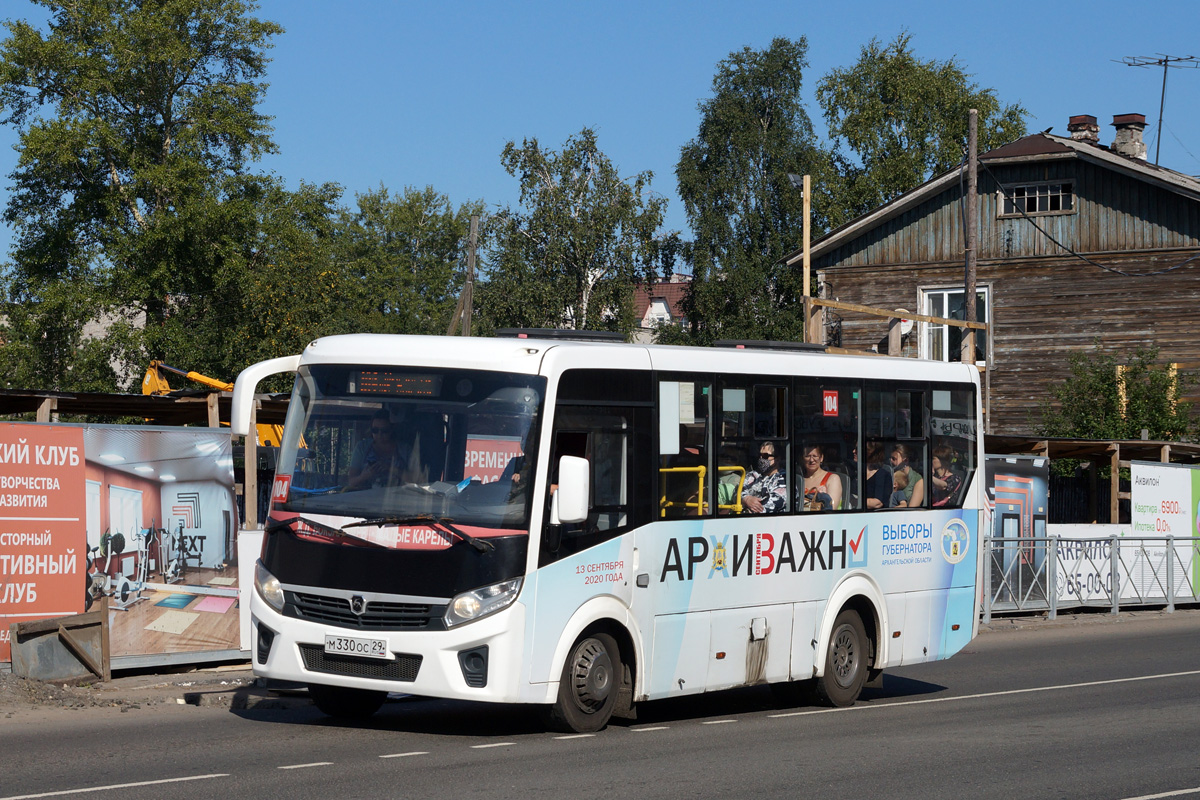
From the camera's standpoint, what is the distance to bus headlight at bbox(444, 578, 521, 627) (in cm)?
927

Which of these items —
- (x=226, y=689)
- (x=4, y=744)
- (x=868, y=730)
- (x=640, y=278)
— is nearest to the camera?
(x=4, y=744)

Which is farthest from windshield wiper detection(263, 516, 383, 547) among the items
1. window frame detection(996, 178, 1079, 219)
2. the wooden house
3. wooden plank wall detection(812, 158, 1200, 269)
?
window frame detection(996, 178, 1079, 219)

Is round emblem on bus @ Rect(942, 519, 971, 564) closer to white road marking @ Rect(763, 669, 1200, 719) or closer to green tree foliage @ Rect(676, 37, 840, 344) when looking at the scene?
white road marking @ Rect(763, 669, 1200, 719)

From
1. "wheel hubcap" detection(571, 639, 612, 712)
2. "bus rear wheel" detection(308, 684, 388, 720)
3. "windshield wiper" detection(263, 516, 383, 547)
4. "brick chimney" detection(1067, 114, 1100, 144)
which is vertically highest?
"brick chimney" detection(1067, 114, 1100, 144)

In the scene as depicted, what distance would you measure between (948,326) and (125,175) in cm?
2810

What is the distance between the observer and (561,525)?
970 cm

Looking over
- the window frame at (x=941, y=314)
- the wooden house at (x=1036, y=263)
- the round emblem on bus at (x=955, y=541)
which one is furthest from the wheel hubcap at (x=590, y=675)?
the window frame at (x=941, y=314)

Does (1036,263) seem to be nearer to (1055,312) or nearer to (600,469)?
(1055,312)

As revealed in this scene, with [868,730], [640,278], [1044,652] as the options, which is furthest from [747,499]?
[640,278]

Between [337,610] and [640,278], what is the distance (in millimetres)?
48532

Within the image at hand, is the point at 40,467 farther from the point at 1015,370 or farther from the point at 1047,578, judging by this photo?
the point at 1015,370

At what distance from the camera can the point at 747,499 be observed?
1146 centimetres

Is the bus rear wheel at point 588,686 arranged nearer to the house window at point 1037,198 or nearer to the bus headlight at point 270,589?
the bus headlight at point 270,589

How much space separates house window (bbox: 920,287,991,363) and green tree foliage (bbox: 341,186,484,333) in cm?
4545
